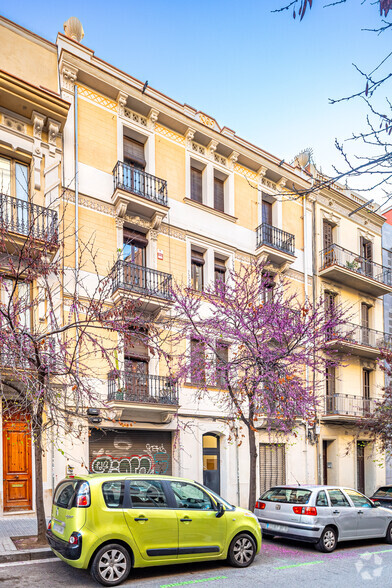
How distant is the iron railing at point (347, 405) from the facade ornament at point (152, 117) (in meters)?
12.5

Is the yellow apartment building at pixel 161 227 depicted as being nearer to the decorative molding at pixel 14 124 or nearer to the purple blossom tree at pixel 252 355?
the decorative molding at pixel 14 124

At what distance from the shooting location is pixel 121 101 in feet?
57.8

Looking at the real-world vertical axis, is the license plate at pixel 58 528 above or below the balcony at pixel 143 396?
below

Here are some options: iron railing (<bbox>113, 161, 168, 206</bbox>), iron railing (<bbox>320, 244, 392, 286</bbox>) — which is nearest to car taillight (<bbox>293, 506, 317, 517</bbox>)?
iron railing (<bbox>113, 161, 168, 206</bbox>)

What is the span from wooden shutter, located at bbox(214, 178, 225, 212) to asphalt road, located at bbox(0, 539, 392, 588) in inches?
522

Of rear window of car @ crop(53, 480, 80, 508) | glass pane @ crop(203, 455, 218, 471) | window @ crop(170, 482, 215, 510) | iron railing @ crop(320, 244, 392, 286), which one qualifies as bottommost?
glass pane @ crop(203, 455, 218, 471)

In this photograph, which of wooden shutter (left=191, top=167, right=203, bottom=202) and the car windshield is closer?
the car windshield

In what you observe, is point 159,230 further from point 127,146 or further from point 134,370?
point 134,370

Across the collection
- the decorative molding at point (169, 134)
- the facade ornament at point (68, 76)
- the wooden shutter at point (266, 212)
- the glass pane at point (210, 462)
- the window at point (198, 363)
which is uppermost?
the facade ornament at point (68, 76)

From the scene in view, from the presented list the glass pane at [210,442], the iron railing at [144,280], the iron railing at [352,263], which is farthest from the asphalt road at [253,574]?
the iron railing at [352,263]

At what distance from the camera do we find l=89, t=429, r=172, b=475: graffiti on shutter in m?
15.5

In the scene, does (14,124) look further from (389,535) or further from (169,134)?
(389,535)

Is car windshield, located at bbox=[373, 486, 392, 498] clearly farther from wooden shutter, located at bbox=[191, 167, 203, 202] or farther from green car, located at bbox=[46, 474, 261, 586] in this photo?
wooden shutter, located at bbox=[191, 167, 203, 202]

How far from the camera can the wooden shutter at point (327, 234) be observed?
24.7m
